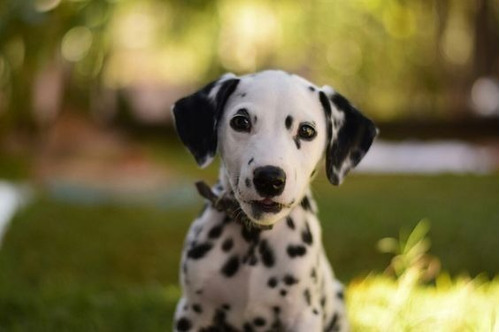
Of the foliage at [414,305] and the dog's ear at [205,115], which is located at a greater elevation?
the dog's ear at [205,115]

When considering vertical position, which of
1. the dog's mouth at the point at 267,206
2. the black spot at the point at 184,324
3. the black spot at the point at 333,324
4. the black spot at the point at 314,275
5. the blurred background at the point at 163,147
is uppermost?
the dog's mouth at the point at 267,206

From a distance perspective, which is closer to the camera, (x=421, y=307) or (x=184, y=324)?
(x=184, y=324)

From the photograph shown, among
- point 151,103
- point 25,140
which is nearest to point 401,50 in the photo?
point 151,103

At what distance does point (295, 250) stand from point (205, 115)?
1.68 ft

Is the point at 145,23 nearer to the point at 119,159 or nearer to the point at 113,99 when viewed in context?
the point at 113,99

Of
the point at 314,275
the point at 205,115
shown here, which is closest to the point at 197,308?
the point at 314,275

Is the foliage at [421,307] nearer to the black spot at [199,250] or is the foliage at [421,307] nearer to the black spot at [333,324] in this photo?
the black spot at [333,324]

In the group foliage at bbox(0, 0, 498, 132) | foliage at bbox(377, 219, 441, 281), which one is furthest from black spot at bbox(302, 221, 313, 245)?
foliage at bbox(0, 0, 498, 132)

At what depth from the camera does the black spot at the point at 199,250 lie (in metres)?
2.44

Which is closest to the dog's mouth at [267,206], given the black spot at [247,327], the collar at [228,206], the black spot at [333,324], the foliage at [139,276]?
the collar at [228,206]

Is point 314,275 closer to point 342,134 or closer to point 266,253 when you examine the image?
point 266,253

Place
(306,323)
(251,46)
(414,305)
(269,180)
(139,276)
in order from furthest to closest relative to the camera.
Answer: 1. (251,46)
2. (139,276)
3. (414,305)
4. (306,323)
5. (269,180)

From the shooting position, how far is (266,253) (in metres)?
2.42

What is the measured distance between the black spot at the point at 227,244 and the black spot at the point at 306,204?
27 cm
